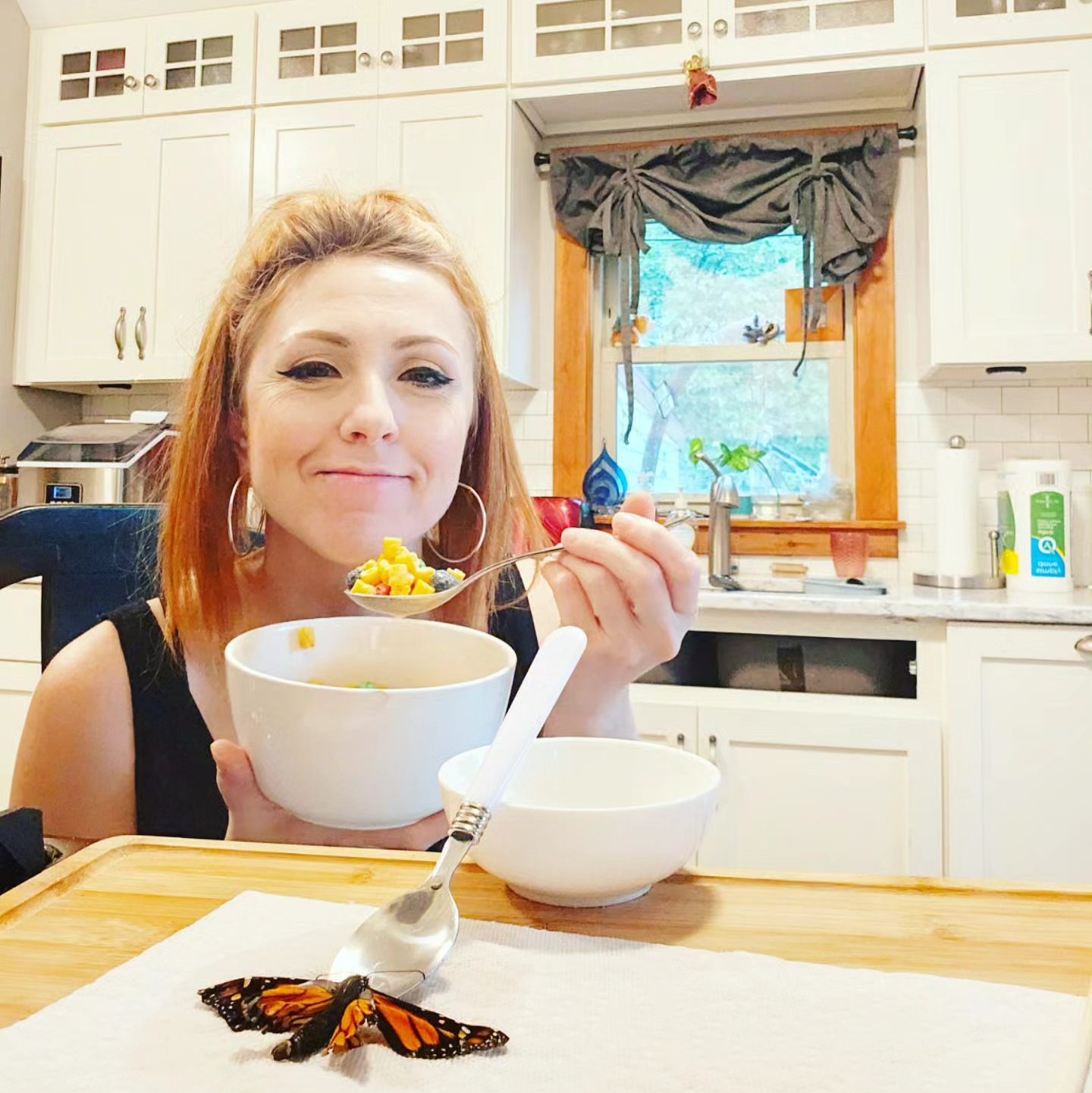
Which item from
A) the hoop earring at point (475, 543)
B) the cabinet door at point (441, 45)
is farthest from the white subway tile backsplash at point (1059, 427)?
the hoop earring at point (475, 543)

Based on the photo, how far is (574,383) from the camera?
2.39 meters

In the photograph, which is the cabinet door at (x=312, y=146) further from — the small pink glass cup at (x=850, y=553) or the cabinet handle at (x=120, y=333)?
the small pink glass cup at (x=850, y=553)

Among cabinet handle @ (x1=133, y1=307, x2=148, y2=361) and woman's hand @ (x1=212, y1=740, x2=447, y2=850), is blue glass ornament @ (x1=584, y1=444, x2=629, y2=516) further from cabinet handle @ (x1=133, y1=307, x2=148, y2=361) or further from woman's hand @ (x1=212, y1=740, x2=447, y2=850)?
woman's hand @ (x1=212, y1=740, x2=447, y2=850)

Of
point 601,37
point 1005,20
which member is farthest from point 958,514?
point 601,37

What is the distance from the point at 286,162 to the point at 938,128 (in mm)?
1564

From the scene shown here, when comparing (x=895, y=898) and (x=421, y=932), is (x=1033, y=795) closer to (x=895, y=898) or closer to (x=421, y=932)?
(x=895, y=898)

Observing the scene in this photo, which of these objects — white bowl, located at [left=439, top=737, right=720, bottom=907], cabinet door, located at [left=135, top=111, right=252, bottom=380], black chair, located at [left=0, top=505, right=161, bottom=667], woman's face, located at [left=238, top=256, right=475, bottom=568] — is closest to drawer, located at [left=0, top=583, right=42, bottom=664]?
cabinet door, located at [left=135, top=111, right=252, bottom=380]

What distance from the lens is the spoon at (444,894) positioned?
1.35ft

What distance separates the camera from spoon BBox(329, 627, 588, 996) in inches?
16.2

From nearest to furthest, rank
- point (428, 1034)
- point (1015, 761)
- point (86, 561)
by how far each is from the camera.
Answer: point (428, 1034)
point (86, 561)
point (1015, 761)

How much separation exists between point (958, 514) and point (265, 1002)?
75.7 inches

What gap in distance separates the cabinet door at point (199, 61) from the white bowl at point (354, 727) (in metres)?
2.18

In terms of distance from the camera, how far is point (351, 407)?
662 mm

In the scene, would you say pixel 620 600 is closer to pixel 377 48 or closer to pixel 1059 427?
pixel 1059 427
